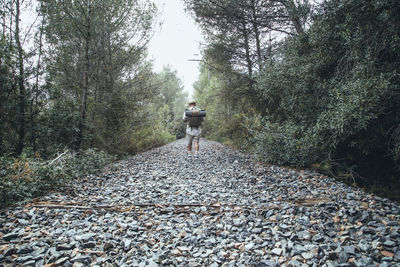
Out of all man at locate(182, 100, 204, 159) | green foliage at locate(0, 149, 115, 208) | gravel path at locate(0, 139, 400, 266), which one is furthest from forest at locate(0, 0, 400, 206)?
man at locate(182, 100, 204, 159)

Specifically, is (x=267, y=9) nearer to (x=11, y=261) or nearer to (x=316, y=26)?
(x=316, y=26)

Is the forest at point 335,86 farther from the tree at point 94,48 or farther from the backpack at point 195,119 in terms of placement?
the tree at point 94,48

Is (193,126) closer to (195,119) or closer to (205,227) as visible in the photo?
(195,119)

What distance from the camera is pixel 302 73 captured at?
6.47m

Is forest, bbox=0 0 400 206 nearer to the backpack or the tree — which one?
the tree

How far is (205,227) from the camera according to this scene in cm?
321

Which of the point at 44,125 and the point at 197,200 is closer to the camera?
the point at 197,200

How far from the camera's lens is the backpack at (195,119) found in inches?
365

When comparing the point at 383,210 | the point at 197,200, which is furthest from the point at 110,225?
the point at 383,210

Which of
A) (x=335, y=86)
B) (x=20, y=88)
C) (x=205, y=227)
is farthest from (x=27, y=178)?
(x=335, y=86)

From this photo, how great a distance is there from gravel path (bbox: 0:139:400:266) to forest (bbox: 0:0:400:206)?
4.48 ft

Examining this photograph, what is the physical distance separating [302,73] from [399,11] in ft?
8.51

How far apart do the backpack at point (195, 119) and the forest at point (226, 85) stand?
268 cm

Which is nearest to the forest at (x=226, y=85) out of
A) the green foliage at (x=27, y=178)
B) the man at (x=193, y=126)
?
the green foliage at (x=27, y=178)
